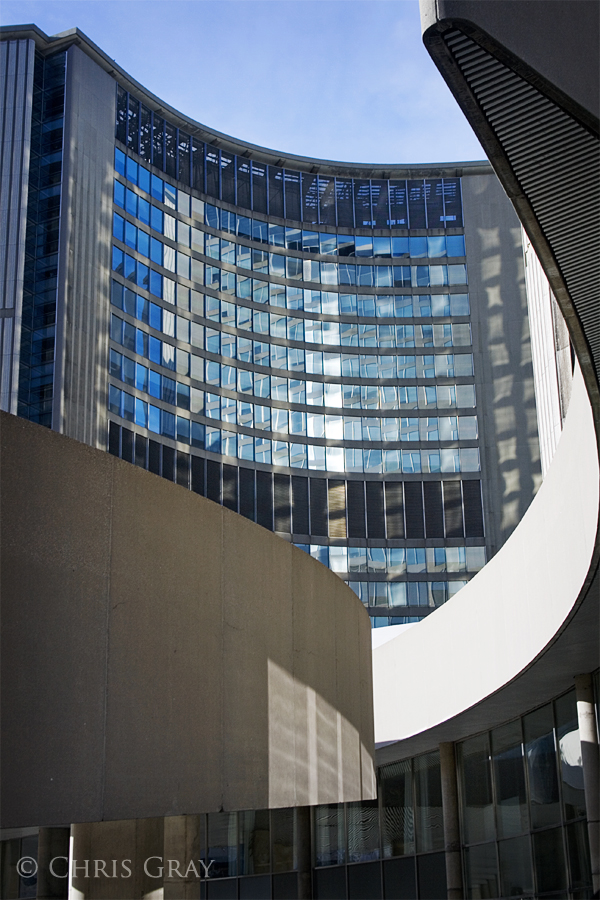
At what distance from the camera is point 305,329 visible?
64.2 metres

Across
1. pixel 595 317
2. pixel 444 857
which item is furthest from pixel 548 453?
pixel 595 317

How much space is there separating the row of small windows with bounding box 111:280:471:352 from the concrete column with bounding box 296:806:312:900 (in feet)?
114

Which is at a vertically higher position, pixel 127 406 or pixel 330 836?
pixel 127 406

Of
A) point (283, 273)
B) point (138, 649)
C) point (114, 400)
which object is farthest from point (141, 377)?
point (138, 649)

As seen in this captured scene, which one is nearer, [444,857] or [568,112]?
[568,112]

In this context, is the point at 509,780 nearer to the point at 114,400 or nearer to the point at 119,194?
the point at 114,400

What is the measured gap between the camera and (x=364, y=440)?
210ft

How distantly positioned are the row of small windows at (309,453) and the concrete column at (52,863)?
3996 centimetres

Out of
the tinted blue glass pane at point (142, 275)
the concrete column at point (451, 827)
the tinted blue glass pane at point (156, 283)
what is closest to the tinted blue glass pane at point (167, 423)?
the tinted blue glass pane at point (156, 283)

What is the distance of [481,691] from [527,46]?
12.8m

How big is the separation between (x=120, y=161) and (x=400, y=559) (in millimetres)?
29120

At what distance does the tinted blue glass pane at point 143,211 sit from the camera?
188ft

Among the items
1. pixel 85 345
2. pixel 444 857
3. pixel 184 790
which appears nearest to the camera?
pixel 184 790

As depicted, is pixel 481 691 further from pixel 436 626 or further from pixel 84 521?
pixel 84 521
